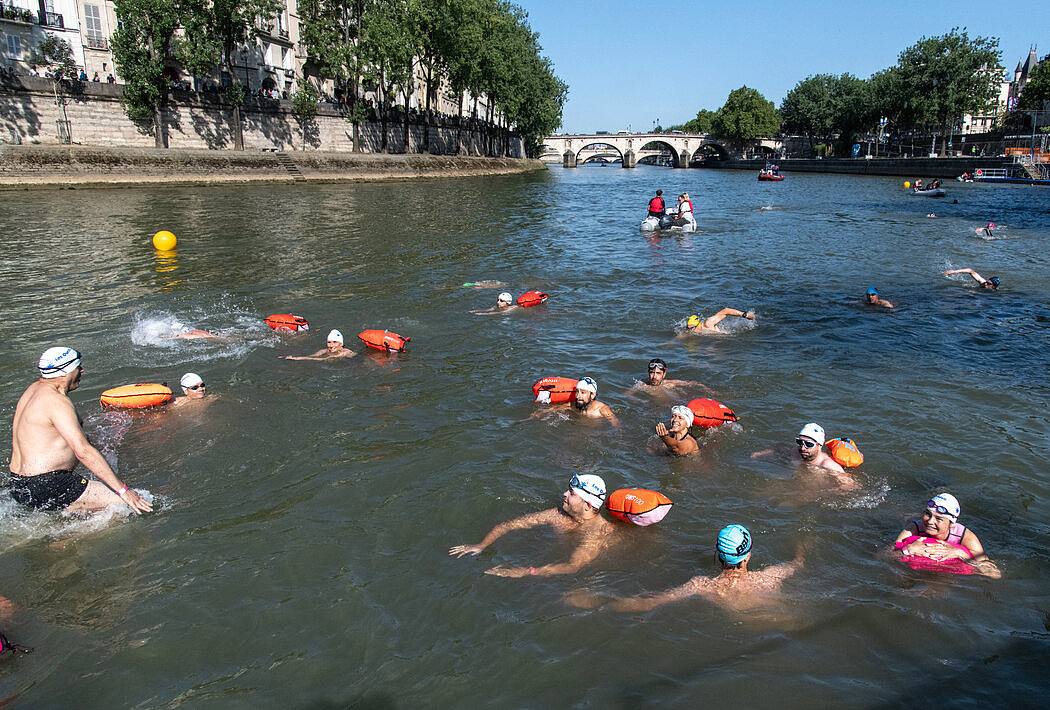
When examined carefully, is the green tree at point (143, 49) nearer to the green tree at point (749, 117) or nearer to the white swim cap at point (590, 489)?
the white swim cap at point (590, 489)

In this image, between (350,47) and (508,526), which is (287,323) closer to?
(508,526)

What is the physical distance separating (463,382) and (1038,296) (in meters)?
16.4

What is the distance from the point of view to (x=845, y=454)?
27.3ft

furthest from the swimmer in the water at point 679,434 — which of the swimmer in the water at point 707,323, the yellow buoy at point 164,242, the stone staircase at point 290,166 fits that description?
the stone staircase at point 290,166

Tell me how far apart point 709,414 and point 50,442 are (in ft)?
26.1

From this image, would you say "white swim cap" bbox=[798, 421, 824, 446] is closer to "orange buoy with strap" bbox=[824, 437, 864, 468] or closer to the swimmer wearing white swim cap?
"orange buoy with strap" bbox=[824, 437, 864, 468]

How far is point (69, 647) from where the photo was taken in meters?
5.43

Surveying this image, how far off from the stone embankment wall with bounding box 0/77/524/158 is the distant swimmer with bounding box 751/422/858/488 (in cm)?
5180

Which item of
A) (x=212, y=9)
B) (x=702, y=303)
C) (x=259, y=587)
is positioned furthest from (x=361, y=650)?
(x=212, y=9)

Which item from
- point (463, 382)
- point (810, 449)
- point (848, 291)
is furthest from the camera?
point (848, 291)

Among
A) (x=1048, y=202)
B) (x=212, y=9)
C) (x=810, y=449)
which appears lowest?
(x=810, y=449)

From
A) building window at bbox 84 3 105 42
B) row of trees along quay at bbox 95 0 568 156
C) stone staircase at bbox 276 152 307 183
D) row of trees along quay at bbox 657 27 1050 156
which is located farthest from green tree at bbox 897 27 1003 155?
building window at bbox 84 3 105 42

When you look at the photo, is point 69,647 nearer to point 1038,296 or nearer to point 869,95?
point 1038,296

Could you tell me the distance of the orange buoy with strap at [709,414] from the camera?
9.33m
